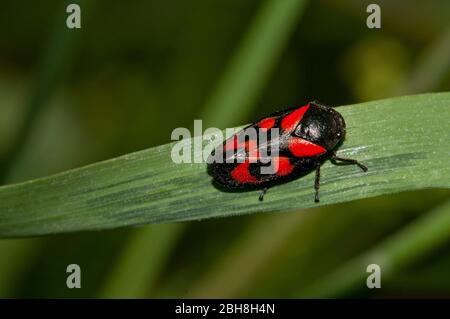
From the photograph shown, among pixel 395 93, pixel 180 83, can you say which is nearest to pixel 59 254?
pixel 180 83

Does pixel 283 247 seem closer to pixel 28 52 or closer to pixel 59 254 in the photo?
pixel 59 254

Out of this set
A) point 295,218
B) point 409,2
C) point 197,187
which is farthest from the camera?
point 409,2

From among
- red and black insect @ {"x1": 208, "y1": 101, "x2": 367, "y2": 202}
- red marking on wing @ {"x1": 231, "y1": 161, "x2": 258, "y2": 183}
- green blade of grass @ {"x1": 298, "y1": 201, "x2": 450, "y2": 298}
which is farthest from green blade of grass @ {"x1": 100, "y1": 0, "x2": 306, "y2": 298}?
green blade of grass @ {"x1": 298, "y1": 201, "x2": 450, "y2": 298}

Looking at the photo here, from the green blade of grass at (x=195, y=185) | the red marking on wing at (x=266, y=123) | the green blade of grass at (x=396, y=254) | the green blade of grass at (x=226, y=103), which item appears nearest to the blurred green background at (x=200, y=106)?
the green blade of grass at (x=226, y=103)

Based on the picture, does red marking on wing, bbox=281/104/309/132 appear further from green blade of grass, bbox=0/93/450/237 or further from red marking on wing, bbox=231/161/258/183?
green blade of grass, bbox=0/93/450/237

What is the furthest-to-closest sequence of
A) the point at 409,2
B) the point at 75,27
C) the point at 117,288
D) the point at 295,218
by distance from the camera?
the point at 409,2 < the point at 295,218 < the point at 117,288 < the point at 75,27

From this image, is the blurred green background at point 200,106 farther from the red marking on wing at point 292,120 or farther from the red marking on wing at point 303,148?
the red marking on wing at point 303,148

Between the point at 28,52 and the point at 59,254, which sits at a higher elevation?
the point at 28,52
